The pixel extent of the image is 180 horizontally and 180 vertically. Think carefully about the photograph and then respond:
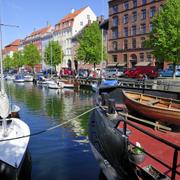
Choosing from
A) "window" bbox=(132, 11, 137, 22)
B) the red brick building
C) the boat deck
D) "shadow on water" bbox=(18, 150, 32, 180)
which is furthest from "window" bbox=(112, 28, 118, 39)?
the boat deck

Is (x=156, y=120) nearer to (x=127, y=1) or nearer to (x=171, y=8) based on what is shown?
(x=171, y=8)

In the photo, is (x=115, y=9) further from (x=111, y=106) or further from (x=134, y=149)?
(x=134, y=149)

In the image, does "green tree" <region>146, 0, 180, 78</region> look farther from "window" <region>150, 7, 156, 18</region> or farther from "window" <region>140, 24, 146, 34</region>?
"window" <region>140, 24, 146, 34</region>

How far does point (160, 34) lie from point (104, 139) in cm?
3124

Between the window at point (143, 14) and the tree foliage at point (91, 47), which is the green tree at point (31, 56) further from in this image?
the window at point (143, 14)

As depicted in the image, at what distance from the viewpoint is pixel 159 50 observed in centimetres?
3694

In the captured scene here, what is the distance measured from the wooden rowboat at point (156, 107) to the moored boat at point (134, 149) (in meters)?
0.29

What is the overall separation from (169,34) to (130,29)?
29.2 m

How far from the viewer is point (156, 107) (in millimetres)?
9039

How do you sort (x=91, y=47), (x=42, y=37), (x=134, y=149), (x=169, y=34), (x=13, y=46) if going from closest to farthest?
(x=134, y=149) → (x=169, y=34) → (x=91, y=47) → (x=42, y=37) → (x=13, y=46)

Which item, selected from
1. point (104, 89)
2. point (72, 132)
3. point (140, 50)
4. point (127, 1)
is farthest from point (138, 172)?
point (127, 1)

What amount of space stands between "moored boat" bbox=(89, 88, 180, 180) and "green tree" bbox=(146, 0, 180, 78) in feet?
91.2

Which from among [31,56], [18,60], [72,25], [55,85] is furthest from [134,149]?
[18,60]

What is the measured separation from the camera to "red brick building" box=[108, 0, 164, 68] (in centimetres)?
5975
